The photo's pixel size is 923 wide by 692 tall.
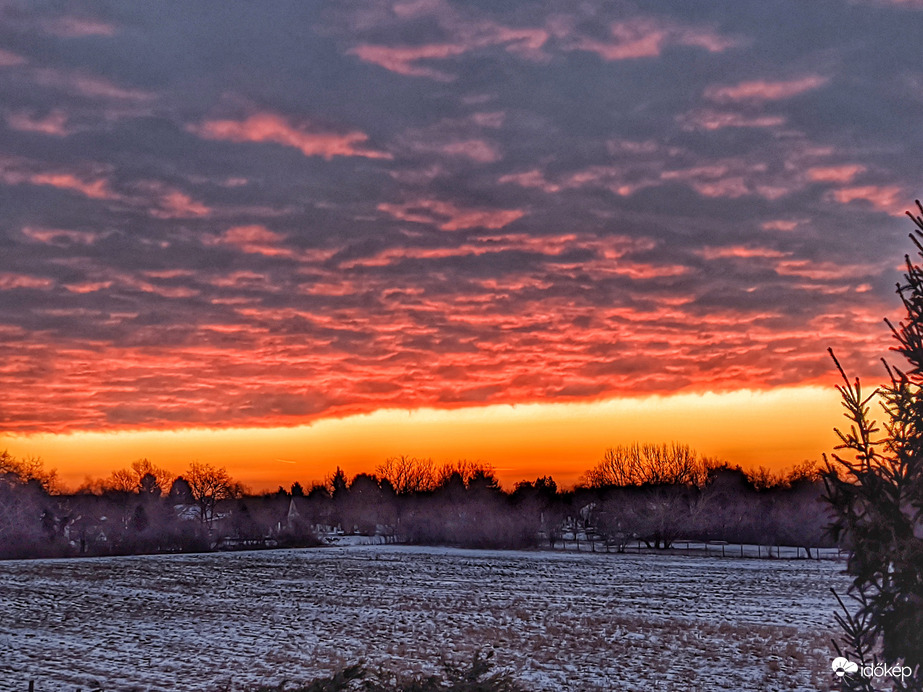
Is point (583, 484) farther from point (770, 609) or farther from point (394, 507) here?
point (770, 609)

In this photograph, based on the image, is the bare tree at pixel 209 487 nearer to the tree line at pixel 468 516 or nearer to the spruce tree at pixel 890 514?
the tree line at pixel 468 516

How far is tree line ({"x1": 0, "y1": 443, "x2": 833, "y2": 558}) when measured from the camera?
10619 cm

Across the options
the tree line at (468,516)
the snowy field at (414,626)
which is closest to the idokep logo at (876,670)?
the snowy field at (414,626)

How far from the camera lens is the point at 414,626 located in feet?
110

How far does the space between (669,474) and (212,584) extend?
127818 mm

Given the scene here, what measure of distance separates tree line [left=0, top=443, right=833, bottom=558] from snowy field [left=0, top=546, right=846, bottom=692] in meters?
38.9

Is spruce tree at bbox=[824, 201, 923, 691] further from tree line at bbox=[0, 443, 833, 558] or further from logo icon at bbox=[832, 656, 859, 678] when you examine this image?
tree line at bbox=[0, 443, 833, 558]

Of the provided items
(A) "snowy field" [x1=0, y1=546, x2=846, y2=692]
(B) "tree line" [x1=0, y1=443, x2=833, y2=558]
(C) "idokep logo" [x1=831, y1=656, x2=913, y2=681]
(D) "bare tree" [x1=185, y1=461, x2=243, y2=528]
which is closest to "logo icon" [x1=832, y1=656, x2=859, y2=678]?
(C) "idokep logo" [x1=831, y1=656, x2=913, y2=681]

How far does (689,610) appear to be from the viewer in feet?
127

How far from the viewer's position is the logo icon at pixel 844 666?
19.0 feet

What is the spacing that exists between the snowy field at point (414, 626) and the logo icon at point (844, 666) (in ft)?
53.1

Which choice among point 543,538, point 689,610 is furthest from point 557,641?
point 543,538

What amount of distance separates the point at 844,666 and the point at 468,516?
12572 centimetres

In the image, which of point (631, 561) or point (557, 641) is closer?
point (557, 641)
